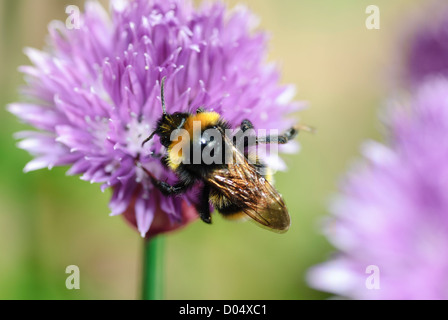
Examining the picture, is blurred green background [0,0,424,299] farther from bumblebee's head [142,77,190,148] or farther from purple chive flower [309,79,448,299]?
bumblebee's head [142,77,190,148]

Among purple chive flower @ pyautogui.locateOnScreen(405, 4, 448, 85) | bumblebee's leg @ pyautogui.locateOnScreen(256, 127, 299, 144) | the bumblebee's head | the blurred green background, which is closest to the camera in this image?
the bumblebee's head

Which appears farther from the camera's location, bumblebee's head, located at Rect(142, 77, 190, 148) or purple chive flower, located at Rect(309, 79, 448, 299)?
purple chive flower, located at Rect(309, 79, 448, 299)

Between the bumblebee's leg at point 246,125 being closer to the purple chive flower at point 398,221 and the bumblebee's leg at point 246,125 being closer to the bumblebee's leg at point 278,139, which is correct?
the bumblebee's leg at point 278,139

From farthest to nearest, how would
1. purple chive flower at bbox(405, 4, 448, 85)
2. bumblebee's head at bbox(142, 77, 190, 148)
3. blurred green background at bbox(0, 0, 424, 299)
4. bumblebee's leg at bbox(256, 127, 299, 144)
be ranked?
purple chive flower at bbox(405, 4, 448, 85) < blurred green background at bbox(0, 0, 424, 299) < bumblebee's leg at bbox(256, 127, 299, 144) < bumblebee's head at bbox(142, 77, 190, 148)

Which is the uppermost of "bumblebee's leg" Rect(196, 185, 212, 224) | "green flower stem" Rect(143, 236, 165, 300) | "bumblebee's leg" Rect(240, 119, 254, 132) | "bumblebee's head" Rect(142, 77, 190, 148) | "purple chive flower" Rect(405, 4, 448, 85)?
"purple chive flower" Rect(405, 4, 448, 85)

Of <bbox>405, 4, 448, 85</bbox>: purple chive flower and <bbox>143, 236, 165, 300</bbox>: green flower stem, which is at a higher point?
<bbox>405, 4, 448, 85</bbox>: purple chive flower

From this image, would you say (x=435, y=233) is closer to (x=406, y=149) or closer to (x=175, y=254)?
(x=406, y=149)

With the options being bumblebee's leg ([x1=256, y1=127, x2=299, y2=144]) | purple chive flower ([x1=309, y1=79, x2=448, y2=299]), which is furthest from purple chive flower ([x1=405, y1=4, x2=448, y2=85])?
bumblebee's leg ([x1=256, y1=127, x2=299, y2=144])

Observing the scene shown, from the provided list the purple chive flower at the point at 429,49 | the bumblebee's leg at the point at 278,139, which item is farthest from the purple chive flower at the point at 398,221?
the purple chive flower at the point at 429,49
